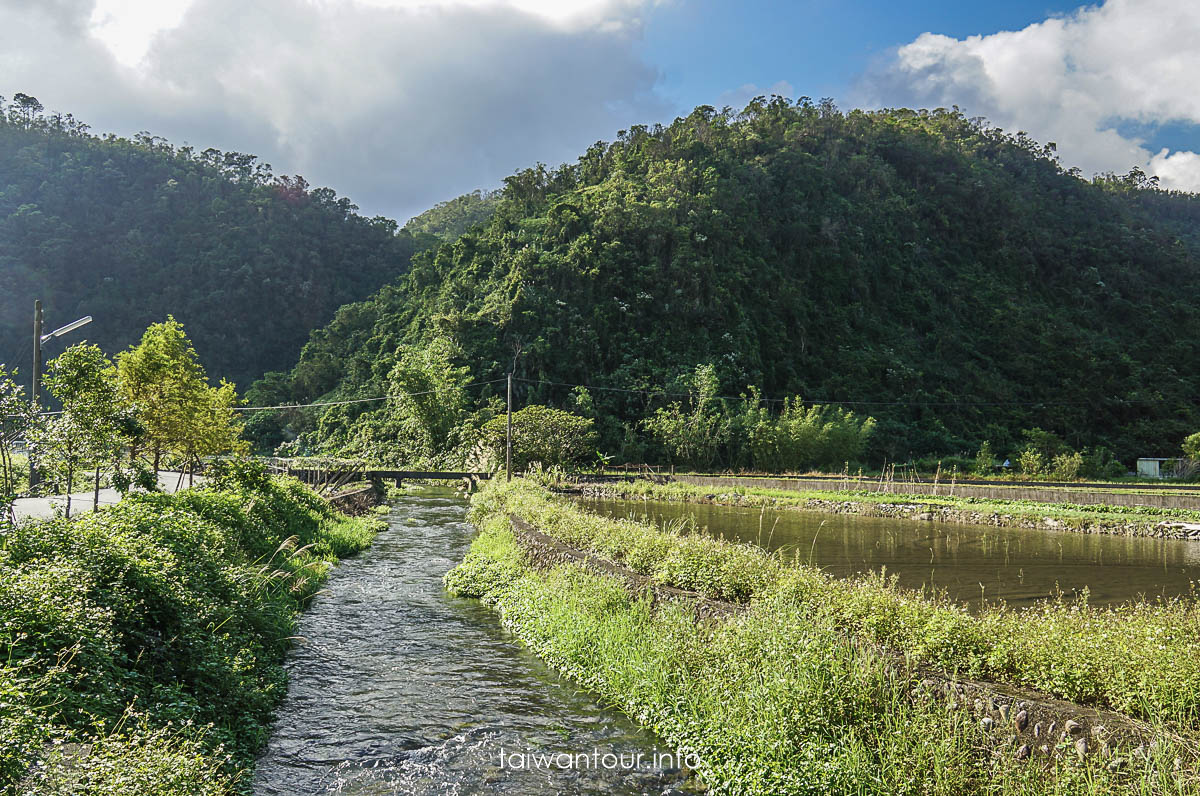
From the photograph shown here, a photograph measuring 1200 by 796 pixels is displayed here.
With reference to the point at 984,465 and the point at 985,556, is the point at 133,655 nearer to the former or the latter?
the point at 985,556

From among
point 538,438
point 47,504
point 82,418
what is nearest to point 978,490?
point 538,438

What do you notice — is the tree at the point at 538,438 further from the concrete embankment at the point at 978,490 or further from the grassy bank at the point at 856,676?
the grassy bank at the point at 856,676

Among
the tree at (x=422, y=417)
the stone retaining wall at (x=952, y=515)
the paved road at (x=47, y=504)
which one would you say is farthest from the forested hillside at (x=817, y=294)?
the paved road at (x=47, y=504)

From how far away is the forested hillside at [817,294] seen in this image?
61.0m

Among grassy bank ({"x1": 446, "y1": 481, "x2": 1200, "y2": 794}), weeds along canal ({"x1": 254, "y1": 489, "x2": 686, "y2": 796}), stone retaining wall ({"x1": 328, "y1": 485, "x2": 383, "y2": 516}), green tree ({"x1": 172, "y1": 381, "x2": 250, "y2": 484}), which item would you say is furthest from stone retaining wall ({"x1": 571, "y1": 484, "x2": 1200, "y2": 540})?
weeds along canal ({"x1": 254, "y1": 489, "x2": 686, "y2": 796})

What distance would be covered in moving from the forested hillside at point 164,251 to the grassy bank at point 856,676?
80500mm

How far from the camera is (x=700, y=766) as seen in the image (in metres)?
6.48

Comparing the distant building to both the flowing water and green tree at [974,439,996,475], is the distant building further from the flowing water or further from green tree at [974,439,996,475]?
the flowing water

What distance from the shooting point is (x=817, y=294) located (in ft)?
246

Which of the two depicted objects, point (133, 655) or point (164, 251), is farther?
point (164, 251)

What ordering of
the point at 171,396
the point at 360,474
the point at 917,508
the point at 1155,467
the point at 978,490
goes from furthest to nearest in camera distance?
the point at 1155,467 → the point at 360,474 → the point at 978,490 → the point at 917,508 → the point at 171,396

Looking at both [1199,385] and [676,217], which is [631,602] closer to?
[676,217]

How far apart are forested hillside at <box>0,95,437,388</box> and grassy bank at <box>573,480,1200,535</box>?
200ft

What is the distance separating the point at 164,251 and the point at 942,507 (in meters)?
88.7
